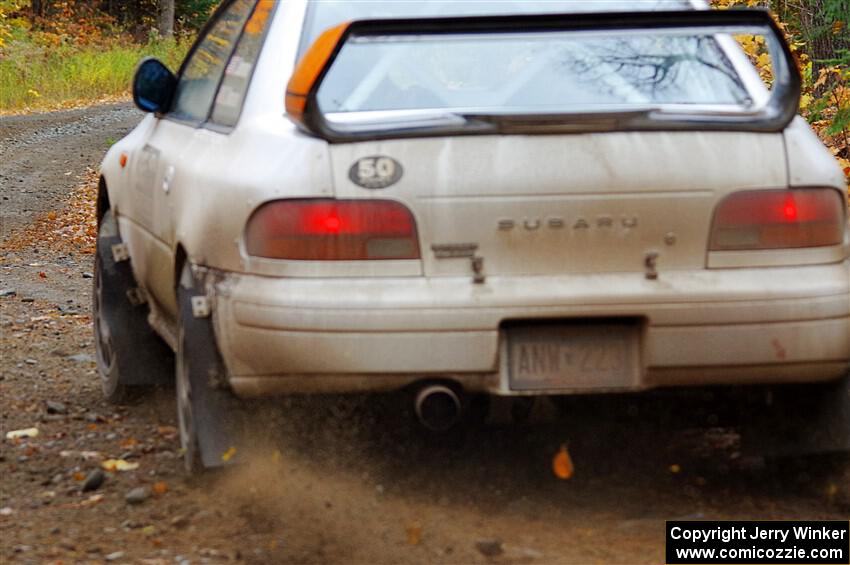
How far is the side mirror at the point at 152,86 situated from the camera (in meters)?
5.80

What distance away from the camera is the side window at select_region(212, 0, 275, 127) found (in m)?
4.74

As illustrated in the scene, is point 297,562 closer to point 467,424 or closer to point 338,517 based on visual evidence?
point 338,517

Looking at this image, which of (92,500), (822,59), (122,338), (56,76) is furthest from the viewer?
(56,76)

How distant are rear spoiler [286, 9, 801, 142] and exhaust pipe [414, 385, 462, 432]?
0.69m

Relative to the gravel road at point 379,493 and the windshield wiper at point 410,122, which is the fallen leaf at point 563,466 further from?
the windshield wiper at point 410,122

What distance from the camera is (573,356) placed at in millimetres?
4129

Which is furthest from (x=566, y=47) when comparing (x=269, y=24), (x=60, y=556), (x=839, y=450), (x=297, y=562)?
(x=60, y=556)

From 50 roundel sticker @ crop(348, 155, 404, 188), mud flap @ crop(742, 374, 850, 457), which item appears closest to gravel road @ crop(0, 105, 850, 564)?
mud flap @ crop(742, 374, 850, 457)

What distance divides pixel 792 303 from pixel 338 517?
1.39 m

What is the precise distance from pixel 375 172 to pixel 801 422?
1517mm

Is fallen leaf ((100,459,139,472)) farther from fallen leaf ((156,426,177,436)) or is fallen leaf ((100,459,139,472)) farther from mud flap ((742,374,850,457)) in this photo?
mud flap ((742,374,850,457))

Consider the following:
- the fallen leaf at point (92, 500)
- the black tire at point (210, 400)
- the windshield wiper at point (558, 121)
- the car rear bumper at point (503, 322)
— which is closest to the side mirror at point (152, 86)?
the black tire at point (210, 400)

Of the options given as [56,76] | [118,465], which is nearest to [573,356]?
[118,465]

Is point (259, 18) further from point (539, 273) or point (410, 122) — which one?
point (539, 273)
